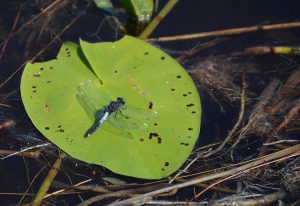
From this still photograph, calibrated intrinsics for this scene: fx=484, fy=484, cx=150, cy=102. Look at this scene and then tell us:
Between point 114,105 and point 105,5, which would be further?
point 105,5

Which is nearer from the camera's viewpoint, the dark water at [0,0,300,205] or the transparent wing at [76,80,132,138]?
the transparent wing at [76,80,132,138]

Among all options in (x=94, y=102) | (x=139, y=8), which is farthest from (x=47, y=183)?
(x=139, y=8)

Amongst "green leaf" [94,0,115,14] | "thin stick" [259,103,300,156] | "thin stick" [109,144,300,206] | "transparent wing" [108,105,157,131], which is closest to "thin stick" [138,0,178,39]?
"green leaf" [94,0,115,14]

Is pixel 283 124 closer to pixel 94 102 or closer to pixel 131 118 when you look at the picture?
pixel 131 118

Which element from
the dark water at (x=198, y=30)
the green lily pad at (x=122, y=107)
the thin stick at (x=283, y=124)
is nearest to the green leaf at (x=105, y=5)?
the dark water at (x=198, y=30)

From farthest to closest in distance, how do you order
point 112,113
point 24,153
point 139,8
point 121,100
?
point 139,8 → point 24,153 → point 121,100 → point 112,113

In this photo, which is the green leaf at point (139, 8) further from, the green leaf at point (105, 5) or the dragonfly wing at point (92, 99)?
the dragonfly wing at point (92, 99)

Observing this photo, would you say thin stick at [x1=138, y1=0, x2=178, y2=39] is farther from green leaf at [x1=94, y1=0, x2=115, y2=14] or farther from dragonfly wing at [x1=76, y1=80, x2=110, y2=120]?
dragonfly wing at [x1=76, y1=80, x2=110, y2=120]

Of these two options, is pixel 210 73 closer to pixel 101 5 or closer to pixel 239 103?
pixel 239 103
